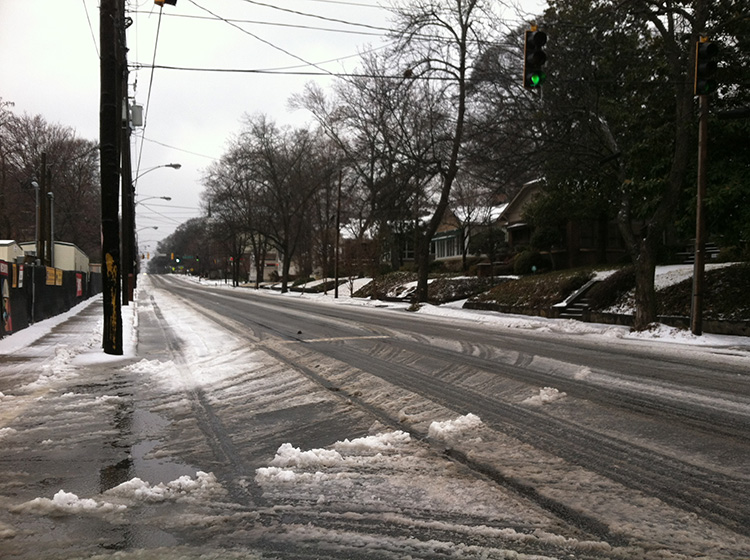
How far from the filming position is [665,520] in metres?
3.49

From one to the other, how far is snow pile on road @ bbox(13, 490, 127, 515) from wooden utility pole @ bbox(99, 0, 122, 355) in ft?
23.3

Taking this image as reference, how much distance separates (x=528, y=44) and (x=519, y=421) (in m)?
8.18

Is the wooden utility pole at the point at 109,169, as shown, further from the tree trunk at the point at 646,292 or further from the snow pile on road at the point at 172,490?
the tree trunk at the point at 646,292

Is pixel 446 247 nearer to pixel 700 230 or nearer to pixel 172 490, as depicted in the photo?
pixel 700 230

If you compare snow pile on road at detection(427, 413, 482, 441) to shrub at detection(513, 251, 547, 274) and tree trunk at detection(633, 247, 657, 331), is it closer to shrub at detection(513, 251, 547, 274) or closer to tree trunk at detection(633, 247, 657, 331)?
tree trunk at detection(633, 247, 657, 331)

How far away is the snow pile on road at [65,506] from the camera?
12.1 feet

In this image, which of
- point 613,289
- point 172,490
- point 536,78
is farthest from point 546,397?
point 613,289

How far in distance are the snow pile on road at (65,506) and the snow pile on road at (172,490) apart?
18cm

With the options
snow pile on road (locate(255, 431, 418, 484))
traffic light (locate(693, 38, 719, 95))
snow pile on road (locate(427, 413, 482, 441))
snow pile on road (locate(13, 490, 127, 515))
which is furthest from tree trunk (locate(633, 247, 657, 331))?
snow pile on road (locate(13, 490, 127, 515))

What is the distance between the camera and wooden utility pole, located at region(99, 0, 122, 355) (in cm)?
1034

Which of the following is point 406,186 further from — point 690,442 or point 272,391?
point 690,442

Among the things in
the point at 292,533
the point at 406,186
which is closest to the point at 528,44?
the point at 292,533

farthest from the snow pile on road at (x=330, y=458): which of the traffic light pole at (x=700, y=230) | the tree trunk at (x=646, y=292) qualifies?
the tree trunk at (x=646, y=292)

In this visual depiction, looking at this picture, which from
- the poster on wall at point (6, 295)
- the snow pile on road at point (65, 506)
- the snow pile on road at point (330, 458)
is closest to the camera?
the snow pile on road at point (65, 506)
